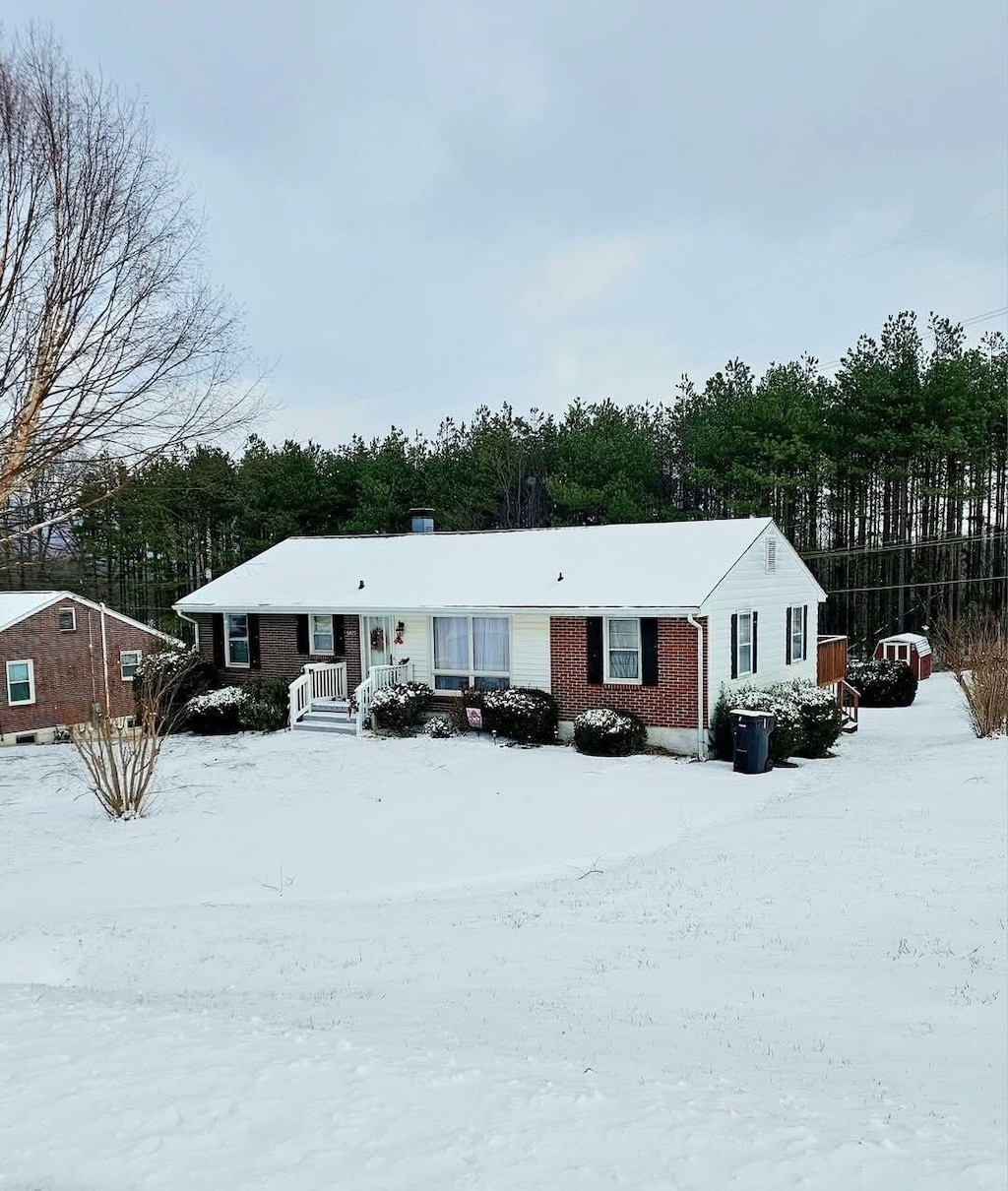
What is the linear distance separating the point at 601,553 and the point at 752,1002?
45.8 ft

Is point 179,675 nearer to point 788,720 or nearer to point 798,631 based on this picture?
point 788,720

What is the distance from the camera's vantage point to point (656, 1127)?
399 centimetres

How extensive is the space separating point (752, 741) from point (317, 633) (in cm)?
1059

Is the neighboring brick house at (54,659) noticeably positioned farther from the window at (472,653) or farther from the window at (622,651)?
the window at (622,651)

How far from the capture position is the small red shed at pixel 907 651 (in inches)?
1150

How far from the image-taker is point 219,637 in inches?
848

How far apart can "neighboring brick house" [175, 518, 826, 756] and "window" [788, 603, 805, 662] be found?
49mm

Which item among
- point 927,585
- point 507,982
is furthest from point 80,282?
point 927,585

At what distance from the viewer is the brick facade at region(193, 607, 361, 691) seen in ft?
64.5

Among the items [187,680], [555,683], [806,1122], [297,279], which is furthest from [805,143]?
[806,1122]

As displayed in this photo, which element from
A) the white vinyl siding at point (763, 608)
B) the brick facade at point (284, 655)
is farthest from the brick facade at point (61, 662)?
the white vinyl siding at point (763, 608)

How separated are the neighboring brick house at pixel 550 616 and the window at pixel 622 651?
0.9 inches

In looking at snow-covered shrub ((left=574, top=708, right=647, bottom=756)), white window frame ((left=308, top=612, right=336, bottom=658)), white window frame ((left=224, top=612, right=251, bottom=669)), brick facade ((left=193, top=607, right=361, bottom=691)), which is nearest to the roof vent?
white window frame ((left=308, top=612, right=336, bottom=658))

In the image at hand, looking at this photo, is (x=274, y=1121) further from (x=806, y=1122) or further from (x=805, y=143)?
(x=805, y=143)
